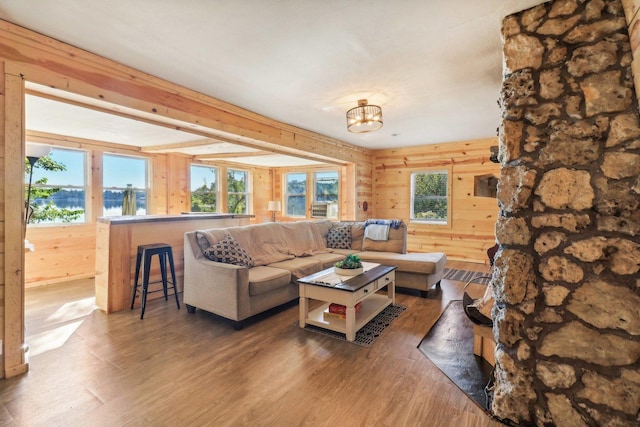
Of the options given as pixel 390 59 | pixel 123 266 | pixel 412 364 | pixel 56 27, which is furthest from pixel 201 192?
pixel 412 364

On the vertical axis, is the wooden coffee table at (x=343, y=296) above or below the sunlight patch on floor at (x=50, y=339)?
above

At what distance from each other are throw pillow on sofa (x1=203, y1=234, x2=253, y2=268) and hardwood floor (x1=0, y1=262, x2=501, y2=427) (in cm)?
62

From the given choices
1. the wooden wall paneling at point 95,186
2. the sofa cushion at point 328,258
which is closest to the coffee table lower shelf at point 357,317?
the sofa cushion at point 328,258

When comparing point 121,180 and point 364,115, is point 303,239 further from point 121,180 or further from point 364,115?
point 121,180

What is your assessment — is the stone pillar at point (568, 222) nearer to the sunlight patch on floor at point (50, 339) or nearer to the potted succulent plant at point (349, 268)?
the potted succulent plant at point (349, 268)

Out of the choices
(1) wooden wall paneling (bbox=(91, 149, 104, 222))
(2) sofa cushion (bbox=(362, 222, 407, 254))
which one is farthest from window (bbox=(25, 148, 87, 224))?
(2) sofa cushion (bbox=(362, 222, 407, 254))

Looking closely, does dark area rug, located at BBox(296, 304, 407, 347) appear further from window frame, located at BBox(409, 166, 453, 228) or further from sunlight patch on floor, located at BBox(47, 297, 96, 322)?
window frame, located at BBox(409, 166, 453, 228)

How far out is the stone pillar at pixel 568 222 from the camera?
151 cm

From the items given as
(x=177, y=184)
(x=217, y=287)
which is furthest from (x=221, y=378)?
(x=177, y=184)

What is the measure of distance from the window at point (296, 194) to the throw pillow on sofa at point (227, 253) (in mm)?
5183

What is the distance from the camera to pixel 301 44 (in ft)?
7.67

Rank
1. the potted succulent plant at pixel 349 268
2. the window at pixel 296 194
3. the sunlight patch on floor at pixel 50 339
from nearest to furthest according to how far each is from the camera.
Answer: the sunlight patch on floor at pixel 50 339 → the potted succulent plant at pixel 349 268 → the window at pixel 296 194

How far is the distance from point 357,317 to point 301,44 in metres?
2.47

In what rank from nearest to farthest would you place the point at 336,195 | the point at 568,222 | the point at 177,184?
the point at 568,222 < the point at 177,184 < the point at 336,195
